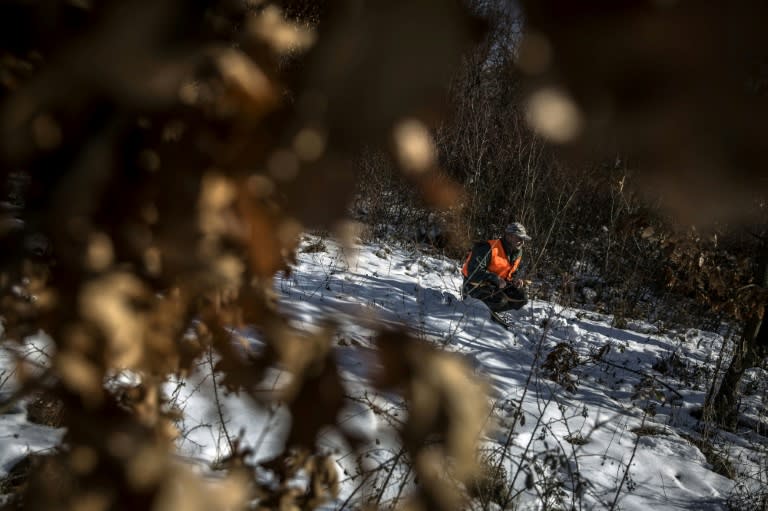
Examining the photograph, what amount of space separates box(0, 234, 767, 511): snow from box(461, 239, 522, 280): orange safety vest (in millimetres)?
543

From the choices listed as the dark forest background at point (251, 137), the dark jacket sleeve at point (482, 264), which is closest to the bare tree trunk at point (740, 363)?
the dark jacket sleeve at point (482, 264)

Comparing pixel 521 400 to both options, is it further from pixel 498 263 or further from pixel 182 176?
pixel 498 263

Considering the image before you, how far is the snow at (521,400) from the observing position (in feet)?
2.66

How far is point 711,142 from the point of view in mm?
356

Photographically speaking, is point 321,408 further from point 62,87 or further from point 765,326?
point 765,326

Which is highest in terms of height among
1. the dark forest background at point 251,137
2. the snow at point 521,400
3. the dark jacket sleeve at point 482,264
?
the dark forest background at point 251,137

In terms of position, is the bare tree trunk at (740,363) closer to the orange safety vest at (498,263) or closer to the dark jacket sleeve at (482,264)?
the dark jacket sleeve at (482,264)

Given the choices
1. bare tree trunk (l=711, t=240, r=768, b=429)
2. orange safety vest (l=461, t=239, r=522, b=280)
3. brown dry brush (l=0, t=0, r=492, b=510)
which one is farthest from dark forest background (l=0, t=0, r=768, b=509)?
orange safety vest (l=461, t=239, r=522, b=280)

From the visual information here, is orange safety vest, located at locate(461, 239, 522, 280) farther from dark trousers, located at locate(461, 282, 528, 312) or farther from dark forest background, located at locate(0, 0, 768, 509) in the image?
dark forest background, located at locate(0, 0, 768, 509)

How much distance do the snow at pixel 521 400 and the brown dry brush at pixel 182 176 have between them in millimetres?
88

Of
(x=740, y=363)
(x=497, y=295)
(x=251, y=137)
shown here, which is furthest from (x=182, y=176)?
(x=497, y=295)

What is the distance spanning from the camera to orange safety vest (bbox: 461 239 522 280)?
641 centimetres

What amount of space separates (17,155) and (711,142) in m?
0.59

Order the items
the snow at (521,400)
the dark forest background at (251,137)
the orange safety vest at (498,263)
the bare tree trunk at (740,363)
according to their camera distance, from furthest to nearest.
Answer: the orange safety vest at (498,263)
the bare tree trunk at (740,363)
the snow at (521,400)
the dark forest background at (251,137)
